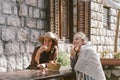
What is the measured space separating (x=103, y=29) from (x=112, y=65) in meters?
4.20

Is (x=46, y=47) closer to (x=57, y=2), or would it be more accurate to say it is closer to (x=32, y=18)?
(x=32, y=18)

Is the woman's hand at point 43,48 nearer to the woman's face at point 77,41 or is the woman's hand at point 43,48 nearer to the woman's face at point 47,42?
the woman's face at point 47,42

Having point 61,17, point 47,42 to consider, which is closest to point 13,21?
point 61,17

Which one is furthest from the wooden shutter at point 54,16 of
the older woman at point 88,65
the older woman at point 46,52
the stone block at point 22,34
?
the older woman at point 88,65

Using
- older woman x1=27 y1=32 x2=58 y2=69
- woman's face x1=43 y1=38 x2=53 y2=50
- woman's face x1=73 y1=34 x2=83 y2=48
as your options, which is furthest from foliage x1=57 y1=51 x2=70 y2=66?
woman's face x1=73 y1=34 x2=83 y2=48

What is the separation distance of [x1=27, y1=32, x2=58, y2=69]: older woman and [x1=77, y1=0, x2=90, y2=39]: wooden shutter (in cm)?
416

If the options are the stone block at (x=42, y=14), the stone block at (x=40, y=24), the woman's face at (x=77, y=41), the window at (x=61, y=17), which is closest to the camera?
the woman's face at (x=77, y=41)

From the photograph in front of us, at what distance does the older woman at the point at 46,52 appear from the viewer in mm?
4176

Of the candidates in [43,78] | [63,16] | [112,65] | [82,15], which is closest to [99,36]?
[82,15]

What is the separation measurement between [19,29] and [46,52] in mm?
2052

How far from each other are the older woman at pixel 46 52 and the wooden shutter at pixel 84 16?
164 inches

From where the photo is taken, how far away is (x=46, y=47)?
4.17 meters

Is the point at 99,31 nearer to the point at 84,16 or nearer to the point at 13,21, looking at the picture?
the point at 84,16

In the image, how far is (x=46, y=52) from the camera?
430 cm
